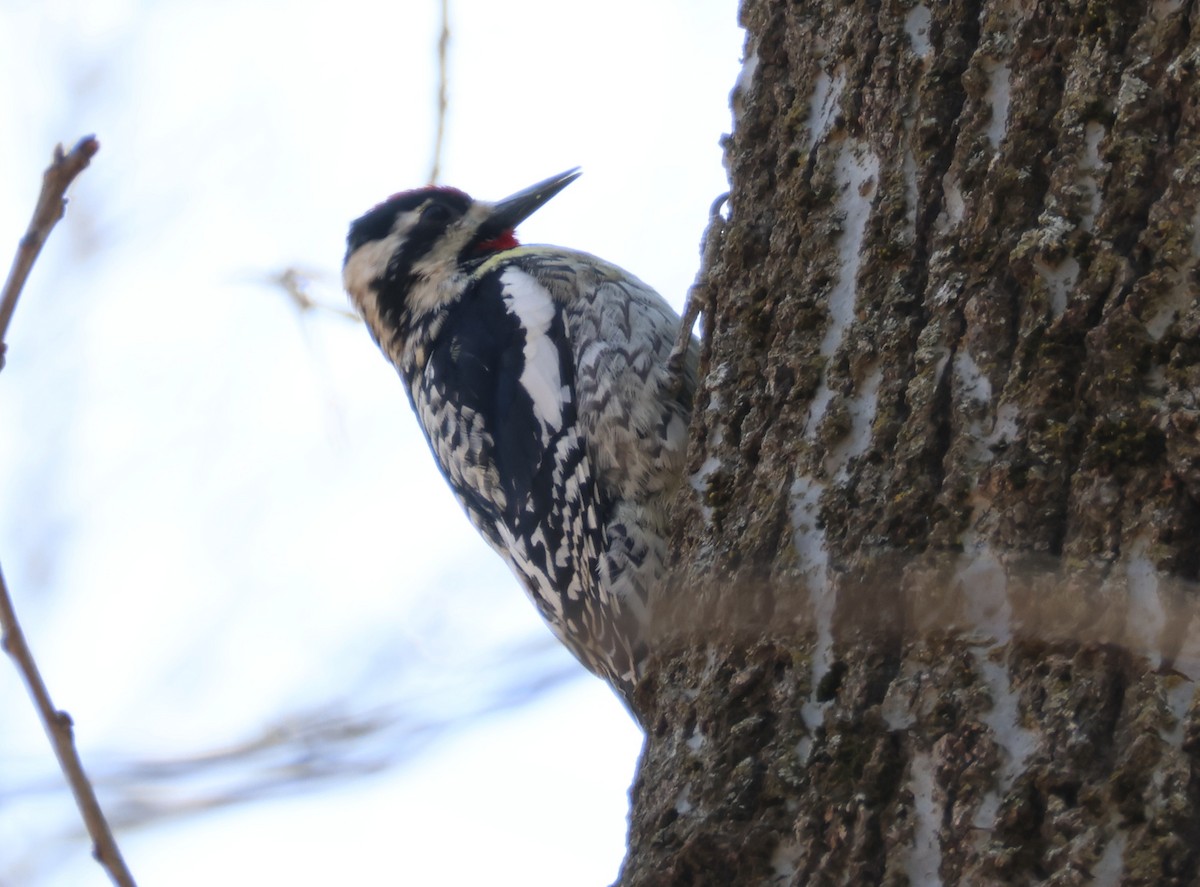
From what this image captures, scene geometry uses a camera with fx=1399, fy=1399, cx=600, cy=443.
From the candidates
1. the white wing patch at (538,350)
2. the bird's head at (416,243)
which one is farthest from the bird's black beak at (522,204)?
the white wing patch at (538,350)

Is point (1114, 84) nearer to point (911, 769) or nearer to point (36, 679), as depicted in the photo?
point (911, 769)

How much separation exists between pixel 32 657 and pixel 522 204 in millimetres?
3403

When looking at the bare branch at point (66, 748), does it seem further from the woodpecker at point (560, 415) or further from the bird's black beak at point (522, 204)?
the bird's black beak at point (522, 204)

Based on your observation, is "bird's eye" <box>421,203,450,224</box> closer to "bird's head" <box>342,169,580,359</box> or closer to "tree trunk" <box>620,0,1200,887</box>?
"bird's head" <box>342,169,580,359</box>

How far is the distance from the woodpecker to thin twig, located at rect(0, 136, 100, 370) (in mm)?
1747

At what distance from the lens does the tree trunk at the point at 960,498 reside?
1.43 meters

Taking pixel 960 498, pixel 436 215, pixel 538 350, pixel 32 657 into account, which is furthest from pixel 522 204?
pixel 32 657

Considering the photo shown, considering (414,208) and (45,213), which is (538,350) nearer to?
(414,208)

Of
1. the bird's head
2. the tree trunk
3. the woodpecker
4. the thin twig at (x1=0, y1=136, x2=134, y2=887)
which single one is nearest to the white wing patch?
the woodpecker

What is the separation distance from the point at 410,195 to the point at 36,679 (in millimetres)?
3404

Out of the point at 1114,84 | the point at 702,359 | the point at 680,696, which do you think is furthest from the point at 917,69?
the point at 680,696

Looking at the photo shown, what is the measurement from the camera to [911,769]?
1552mm

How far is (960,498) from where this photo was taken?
166cm

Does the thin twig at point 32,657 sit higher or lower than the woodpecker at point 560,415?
lower
